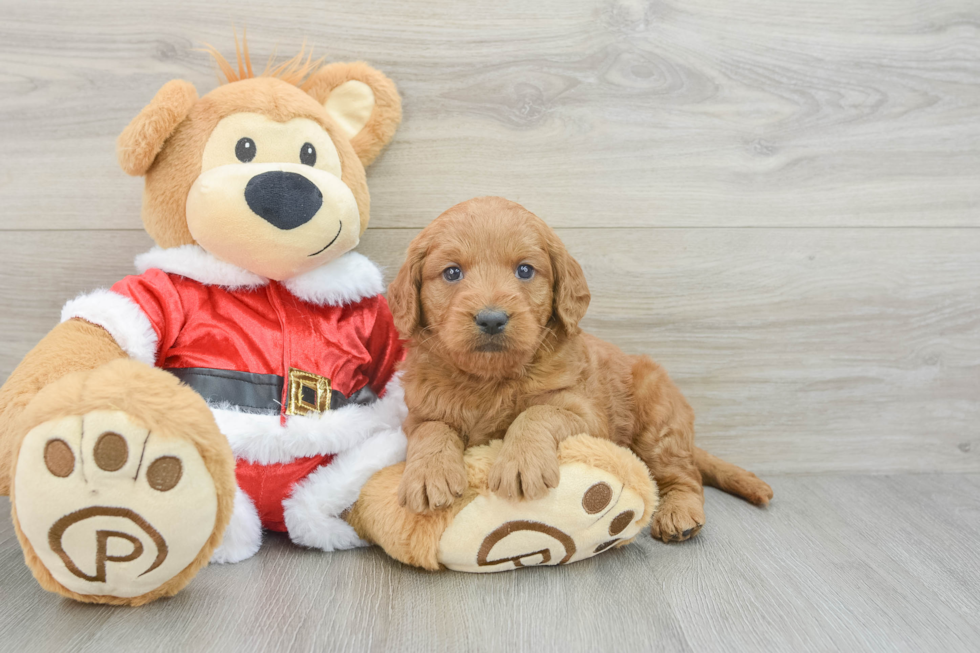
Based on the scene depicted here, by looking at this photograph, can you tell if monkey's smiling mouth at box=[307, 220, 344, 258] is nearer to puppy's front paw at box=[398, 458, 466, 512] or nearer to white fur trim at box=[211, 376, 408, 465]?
white fur trim at box=[211, 376, 408, 465]

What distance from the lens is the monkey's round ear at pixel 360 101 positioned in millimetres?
1601

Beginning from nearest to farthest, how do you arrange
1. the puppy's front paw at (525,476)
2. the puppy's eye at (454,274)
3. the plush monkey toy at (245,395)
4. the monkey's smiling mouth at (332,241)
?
the plush monkey toy at (245,395) < the puppy's front paw at (525,476) < the puppy's eye at (454,274) < the monkey's smiling mouth at (332,241)

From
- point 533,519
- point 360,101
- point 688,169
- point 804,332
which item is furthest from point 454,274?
point 804,332

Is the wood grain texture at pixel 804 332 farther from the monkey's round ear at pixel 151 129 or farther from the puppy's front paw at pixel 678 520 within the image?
the monkey's round ear at pixel 151 129

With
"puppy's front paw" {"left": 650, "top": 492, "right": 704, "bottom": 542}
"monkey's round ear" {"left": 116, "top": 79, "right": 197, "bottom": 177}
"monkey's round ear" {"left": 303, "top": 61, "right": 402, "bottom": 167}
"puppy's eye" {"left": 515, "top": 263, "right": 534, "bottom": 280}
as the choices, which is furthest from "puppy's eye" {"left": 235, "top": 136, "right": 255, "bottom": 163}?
"puppy's front paw" {"left": 650, "top": 492, "right": 704, "bottom": 542}

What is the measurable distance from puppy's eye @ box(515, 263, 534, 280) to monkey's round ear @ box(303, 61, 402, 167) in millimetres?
594

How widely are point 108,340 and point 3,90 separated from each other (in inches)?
34.7

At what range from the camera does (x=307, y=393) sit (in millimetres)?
1434

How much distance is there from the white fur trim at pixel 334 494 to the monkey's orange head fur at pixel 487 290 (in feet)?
0.81

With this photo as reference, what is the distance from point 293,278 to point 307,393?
0.85ft

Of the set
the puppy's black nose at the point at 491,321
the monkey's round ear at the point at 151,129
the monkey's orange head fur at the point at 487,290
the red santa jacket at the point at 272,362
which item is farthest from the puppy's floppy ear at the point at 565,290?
the monkey's round ear at the point at 151,129

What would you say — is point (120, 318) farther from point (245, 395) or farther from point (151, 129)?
point (151, 129)

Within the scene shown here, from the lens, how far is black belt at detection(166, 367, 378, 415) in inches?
54.7

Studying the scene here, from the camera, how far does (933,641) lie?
112 centimetres
